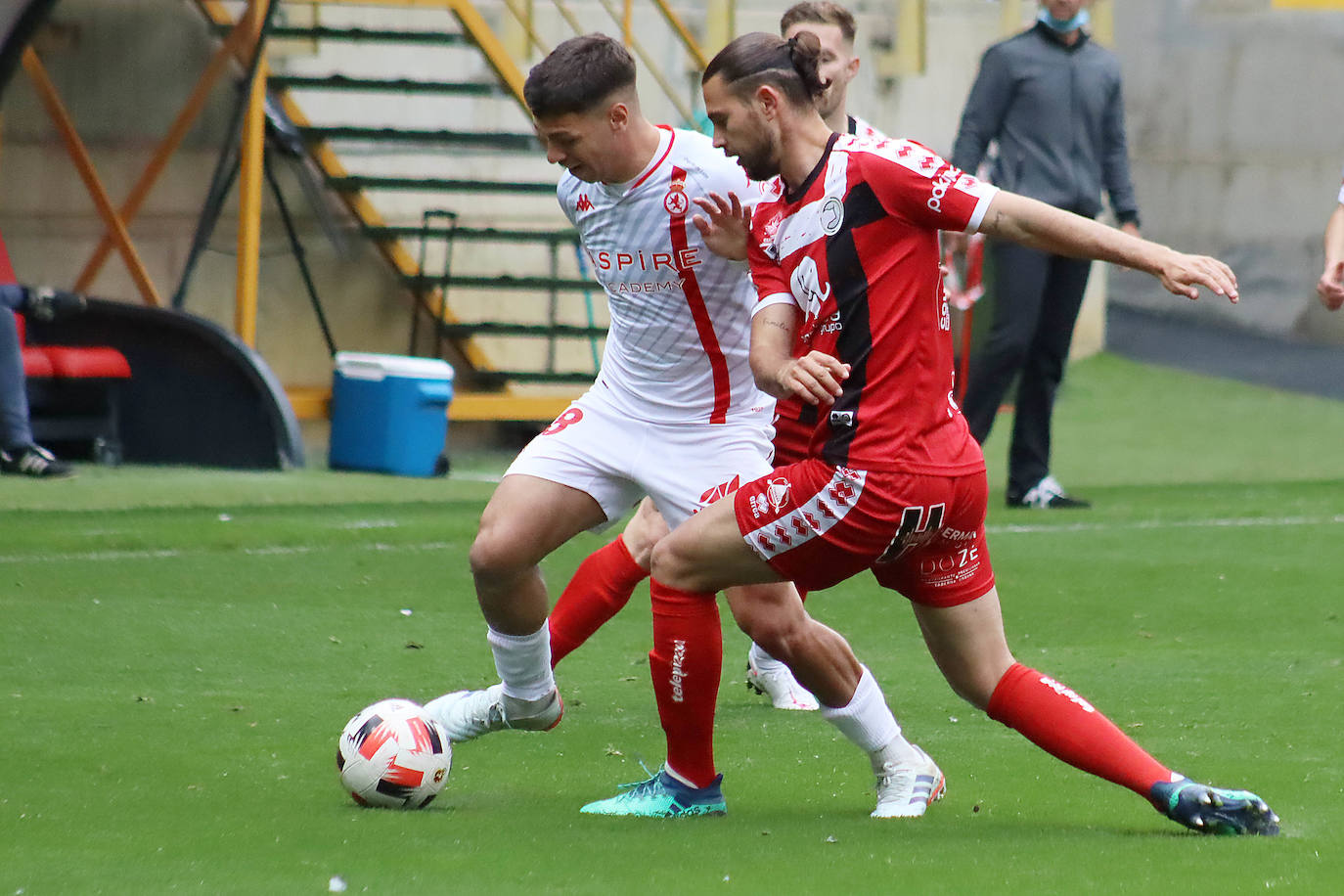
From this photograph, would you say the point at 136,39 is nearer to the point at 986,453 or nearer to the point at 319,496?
the point at 319,496

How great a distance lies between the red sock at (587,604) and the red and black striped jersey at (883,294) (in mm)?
1427

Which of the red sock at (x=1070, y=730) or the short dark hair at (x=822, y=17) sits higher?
the short dark hair at (x=822, y=17)

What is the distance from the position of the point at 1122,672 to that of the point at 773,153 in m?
2.73

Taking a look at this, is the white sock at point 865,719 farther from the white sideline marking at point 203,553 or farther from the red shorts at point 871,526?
the white sideline marking at point 203,553

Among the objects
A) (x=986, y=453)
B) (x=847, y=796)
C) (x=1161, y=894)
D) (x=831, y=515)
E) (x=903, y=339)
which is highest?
(x=903, y=339)

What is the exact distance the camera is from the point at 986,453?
13.4m

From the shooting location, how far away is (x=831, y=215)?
13.7 feet

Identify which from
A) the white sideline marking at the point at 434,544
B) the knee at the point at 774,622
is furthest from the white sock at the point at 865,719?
the white sideline marking at the point at 434,544

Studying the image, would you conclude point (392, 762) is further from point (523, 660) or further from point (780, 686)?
point (780, 686)

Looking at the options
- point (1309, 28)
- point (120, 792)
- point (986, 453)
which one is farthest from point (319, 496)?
point (1309, 28)

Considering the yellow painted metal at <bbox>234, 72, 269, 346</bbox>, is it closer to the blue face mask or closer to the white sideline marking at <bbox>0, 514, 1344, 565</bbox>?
the white sideline marking at <bbox>0, 514, 1344, 565</bbox>

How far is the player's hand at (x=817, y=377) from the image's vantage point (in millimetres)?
3998

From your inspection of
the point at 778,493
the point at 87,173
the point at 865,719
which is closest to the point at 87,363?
the point at 87,173

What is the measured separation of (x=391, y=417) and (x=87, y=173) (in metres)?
2.59
